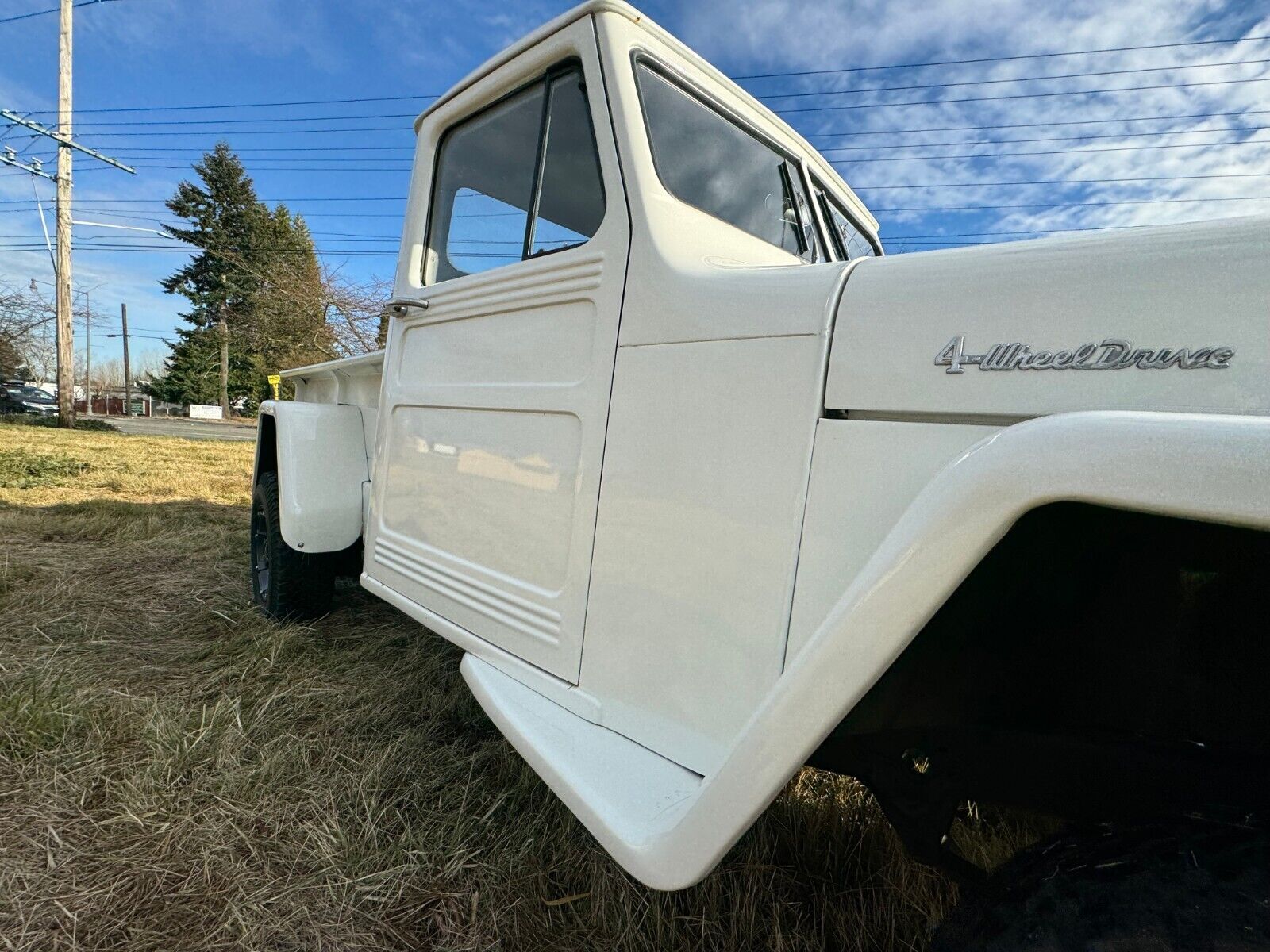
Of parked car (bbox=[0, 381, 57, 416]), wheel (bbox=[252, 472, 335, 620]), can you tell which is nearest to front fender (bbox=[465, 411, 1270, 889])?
wheel (bbox=[252, 472, 335, 620])

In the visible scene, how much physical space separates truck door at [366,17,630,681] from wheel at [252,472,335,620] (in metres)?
0.88

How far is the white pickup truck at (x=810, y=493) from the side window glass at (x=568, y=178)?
0.04 feet

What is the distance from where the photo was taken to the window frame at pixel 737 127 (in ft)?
5.61

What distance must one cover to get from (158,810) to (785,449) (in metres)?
2.02

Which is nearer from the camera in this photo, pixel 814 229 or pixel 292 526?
pixel 814 229

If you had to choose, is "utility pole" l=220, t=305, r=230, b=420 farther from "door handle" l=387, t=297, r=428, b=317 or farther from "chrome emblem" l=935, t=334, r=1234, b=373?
"chrome emblem" l=935, t=334, r=1234, b=373

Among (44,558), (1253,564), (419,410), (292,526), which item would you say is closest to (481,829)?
(419,410)

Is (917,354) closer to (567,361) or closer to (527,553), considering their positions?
(567,361)

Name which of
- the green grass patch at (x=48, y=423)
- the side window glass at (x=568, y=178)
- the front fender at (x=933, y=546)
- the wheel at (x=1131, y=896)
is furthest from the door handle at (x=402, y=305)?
the green grass patch at (x=48, y=423)

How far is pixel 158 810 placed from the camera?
1.93m

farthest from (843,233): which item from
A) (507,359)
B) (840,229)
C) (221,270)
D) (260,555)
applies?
(221,270)

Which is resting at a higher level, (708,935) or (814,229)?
(814,229)

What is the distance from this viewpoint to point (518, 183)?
6.81 ft

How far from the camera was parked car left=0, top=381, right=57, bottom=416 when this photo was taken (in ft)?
75.7
